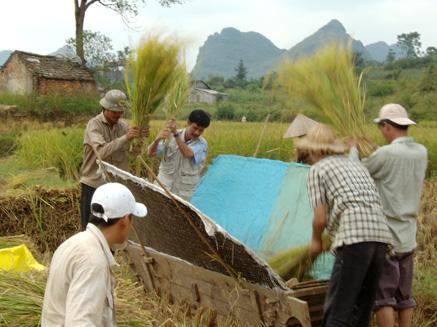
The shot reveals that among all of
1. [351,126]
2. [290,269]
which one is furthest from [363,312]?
[351,126]

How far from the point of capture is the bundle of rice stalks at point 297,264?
288 cm

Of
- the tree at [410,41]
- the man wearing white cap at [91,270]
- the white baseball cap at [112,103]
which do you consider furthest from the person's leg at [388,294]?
the tree at [410,41]

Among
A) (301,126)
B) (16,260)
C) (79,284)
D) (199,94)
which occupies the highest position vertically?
(301,126)

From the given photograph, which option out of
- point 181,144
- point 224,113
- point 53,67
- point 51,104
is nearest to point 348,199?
point 181,144

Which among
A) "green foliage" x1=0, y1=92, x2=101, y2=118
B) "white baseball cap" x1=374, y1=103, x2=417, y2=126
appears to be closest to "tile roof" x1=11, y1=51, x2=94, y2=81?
"green foliage" x1=0, y1=92, x2=101, y2=118

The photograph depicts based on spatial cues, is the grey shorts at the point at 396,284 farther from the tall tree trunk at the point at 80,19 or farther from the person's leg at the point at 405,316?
the tall tree trunk at the point at 80,19

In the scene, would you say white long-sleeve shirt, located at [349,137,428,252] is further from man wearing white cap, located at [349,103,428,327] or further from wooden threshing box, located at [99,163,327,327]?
wooden threshing box, located at [99,163,327,327]

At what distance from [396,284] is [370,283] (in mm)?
411

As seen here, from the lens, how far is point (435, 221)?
5.56 meters

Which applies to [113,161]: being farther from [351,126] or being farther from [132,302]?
[351,126]

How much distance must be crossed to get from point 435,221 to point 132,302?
13.2ft

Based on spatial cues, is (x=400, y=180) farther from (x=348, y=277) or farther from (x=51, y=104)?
(x=51, y=104)

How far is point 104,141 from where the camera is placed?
4.13 meters

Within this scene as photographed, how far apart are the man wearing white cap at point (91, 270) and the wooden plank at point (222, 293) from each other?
0.99 metres
